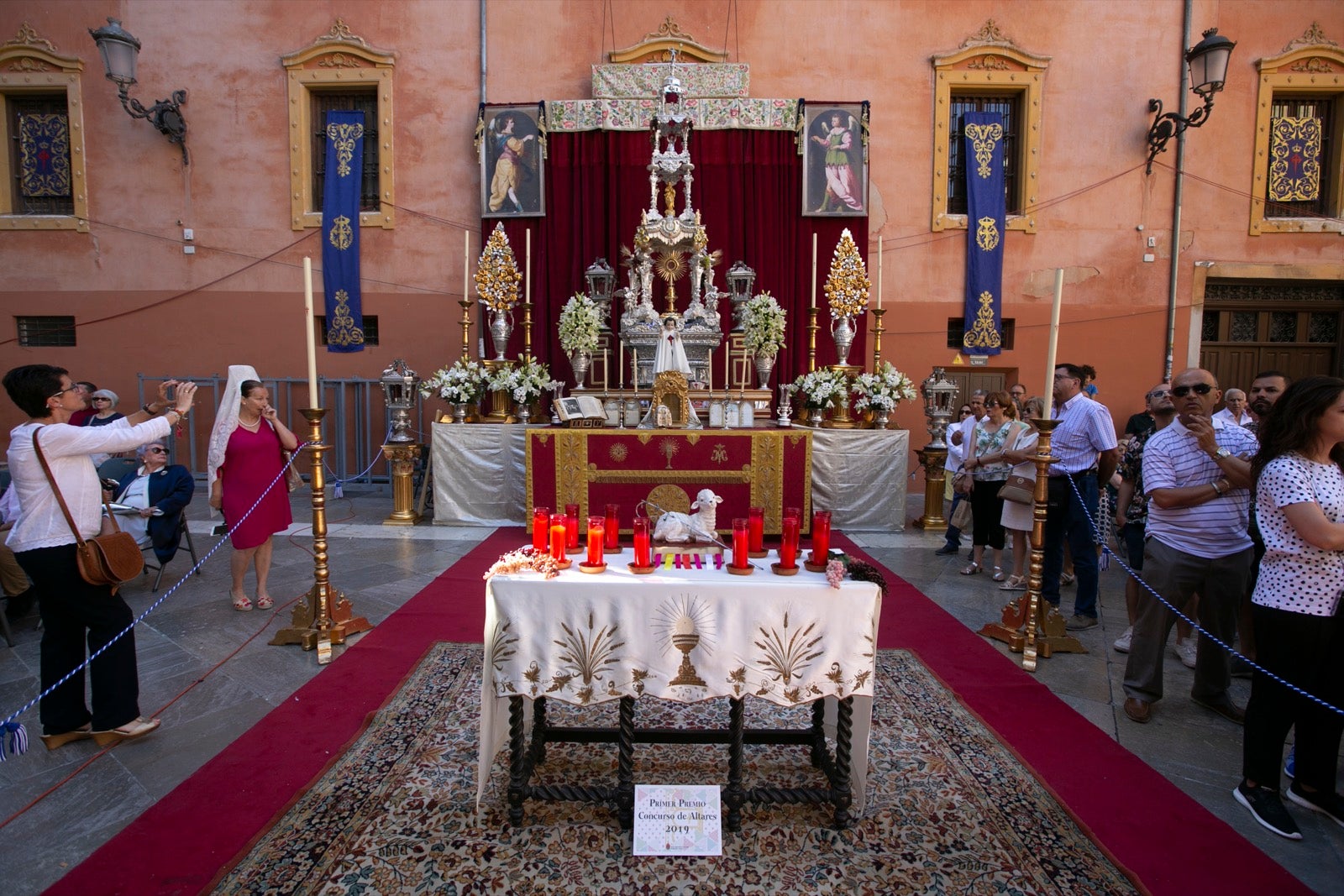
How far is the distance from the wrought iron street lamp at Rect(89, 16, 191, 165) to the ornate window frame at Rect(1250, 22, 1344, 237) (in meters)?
15.2

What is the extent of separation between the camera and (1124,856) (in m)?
2.46

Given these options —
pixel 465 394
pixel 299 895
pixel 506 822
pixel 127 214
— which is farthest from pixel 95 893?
pixel 127 214

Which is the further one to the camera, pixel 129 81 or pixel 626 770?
pixel 129 81

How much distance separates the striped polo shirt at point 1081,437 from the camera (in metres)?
4.63

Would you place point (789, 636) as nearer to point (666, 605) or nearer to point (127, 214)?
point (666, 605)

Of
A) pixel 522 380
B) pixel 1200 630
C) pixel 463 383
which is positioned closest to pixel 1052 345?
pixel 1200 630

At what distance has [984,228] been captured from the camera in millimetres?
9750

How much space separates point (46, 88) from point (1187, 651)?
15.0m

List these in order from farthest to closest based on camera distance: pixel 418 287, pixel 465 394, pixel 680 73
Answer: pixel 418 287, pixel 680 73, pixel 465 394

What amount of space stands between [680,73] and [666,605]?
8.88m


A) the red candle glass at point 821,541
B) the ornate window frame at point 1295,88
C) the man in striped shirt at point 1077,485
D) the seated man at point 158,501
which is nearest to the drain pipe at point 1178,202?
the ornate window frame at point 1295,88

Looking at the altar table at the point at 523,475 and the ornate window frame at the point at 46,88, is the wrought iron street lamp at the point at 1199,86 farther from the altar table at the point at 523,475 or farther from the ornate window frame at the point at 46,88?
the ornate window frame at the point at 46,88

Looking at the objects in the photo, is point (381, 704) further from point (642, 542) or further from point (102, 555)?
point (642, 542)

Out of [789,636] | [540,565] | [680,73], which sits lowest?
[789,636]
